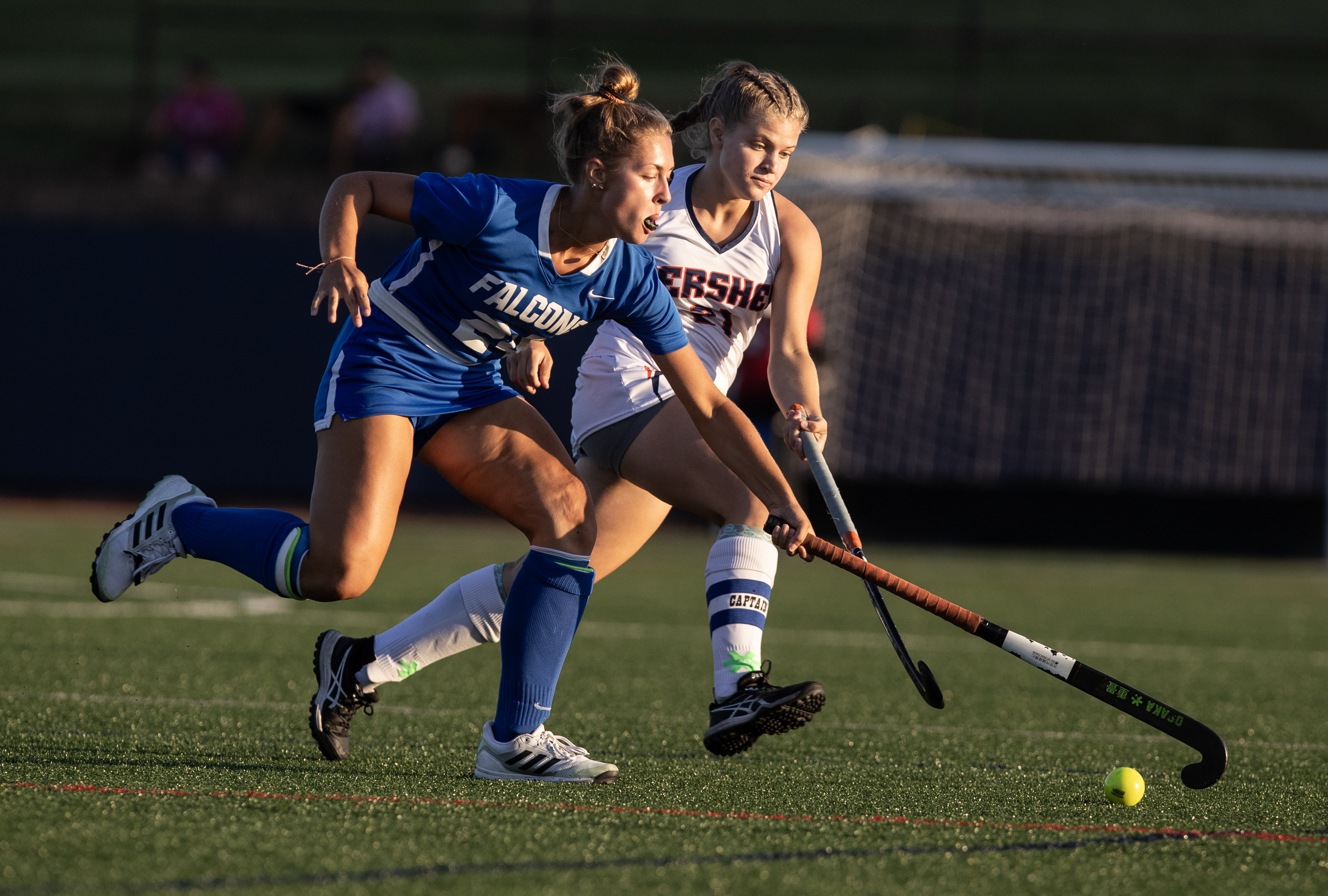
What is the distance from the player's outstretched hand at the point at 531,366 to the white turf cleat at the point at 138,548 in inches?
29.5

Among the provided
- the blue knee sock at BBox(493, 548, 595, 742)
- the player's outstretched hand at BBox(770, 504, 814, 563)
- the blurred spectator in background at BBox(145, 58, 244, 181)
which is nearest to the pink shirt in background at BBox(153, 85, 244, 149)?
the blurred spectator in background at BBox(145, 58, 244, 181)

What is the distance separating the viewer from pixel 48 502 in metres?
12.4

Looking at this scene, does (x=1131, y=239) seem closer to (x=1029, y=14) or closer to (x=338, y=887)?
(x=1029, y=14)

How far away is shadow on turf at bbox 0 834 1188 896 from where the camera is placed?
2.21 meters

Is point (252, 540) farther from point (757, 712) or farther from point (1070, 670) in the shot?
point (1070, 670)

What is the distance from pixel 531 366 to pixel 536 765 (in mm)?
886

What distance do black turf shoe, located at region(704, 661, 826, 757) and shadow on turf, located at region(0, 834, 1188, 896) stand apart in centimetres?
60

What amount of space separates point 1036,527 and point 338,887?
9819mm

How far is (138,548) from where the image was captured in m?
3.48

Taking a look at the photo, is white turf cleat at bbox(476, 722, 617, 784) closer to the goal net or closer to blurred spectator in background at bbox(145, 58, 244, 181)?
the goal net

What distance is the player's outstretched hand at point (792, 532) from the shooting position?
336 cm

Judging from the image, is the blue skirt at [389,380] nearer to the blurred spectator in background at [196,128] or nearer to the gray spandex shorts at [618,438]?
the gray spandex shorts at [618,438]

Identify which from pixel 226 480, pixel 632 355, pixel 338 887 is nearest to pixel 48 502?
pixel 226 480

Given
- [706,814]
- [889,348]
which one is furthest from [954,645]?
[889,348]
